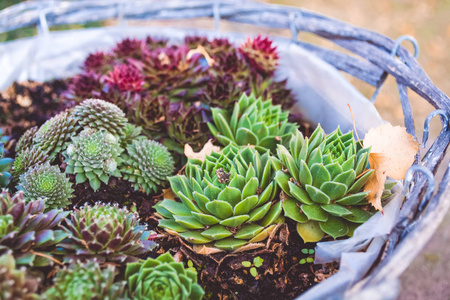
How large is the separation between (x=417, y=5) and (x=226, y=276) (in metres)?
4.34

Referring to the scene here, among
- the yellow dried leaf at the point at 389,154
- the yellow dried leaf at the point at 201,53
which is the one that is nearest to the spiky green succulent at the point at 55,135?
the yellow dried leaf at the point at 201,53

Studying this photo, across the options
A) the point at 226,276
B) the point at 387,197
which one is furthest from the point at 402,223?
the point at 226,276

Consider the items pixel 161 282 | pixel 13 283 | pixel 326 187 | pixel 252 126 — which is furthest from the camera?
pixel 252 126

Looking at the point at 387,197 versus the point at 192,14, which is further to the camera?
the point at 192,14

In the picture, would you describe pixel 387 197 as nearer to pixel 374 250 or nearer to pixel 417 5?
pixel 374 250

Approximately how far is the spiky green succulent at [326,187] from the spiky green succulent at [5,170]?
0.86m

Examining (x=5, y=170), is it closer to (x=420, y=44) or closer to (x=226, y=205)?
(x=226, y=205)

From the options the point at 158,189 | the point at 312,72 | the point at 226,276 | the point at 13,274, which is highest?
the point at 312,72

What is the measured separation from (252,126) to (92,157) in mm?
560

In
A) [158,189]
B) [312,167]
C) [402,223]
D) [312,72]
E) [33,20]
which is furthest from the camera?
[33,20]

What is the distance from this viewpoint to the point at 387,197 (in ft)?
3.61

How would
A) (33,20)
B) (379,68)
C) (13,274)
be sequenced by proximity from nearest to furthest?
1. (13,274)
2. (379,68)
3. (33,20)

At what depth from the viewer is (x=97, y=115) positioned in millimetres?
1257

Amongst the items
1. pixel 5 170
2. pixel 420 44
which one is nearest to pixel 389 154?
pixel 5 170
